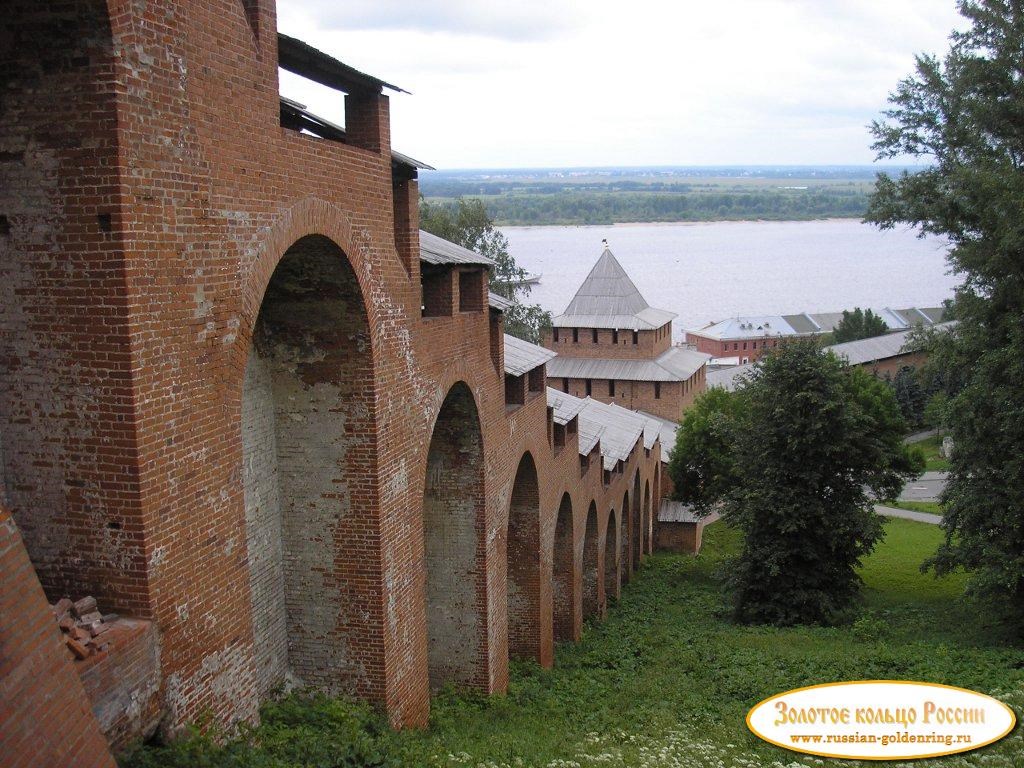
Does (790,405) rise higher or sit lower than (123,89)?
lower

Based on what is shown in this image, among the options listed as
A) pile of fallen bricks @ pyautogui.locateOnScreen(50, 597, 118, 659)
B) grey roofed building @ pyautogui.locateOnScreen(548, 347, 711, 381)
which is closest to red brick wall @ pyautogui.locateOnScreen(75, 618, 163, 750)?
pile of fallen bricks @ pyautogui.locateOnScreen(50, 597, 118, 659)

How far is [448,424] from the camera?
1182 centimetres

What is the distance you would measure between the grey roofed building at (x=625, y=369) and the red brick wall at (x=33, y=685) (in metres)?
31.1

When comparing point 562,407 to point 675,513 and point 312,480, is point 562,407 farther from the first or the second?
point 675,513

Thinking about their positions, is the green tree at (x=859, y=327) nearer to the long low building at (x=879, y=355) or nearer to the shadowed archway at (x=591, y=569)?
the long low building at (x=879, y=355)

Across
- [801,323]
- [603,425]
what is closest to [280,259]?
[603,425]

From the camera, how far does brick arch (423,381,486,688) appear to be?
11914 millimetres

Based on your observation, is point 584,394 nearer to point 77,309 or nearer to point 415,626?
point 415,626

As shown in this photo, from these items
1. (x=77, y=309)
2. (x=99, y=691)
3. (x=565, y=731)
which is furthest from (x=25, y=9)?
(x=565, y=731)

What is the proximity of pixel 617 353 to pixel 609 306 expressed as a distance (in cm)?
203

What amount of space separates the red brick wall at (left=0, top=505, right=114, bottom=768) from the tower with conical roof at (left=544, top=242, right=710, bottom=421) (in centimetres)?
3178

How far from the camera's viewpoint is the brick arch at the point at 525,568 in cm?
1499

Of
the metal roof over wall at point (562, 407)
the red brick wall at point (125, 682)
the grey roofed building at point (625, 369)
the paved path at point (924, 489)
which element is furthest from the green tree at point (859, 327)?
the red brick wall at point (125, 682)

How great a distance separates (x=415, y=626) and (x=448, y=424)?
3.05 meters
